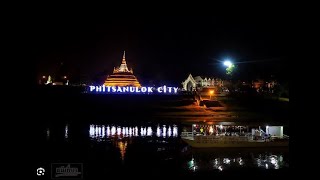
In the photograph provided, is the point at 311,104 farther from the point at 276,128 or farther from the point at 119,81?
the point at 119,81

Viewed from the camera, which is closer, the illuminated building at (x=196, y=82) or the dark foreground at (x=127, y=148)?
the dark foreground at (x=127, y=148)

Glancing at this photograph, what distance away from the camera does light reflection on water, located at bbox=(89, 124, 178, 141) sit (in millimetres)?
13267

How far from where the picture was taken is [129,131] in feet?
46.1

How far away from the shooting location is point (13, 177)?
399cm

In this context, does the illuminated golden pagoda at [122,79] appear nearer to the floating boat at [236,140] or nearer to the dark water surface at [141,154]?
the dark water surface at [141,154]

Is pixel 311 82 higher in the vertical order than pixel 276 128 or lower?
higher

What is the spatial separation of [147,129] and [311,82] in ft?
37.8

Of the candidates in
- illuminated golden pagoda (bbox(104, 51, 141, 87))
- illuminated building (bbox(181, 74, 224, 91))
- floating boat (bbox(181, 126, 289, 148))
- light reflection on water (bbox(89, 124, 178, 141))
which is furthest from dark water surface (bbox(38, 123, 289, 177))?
illuminated building (bbox(181, 74, 224, 91))

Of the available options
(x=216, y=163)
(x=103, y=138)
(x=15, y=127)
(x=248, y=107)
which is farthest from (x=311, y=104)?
(x=248, y=107)

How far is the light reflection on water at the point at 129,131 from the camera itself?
43.5 feet

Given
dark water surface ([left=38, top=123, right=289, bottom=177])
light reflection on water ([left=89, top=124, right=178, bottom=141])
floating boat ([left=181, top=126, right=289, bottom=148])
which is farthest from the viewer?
light reflection on water ([left=89, top=124, right=178, bottom=141])

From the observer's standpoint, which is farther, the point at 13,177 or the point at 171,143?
the point at 171,143

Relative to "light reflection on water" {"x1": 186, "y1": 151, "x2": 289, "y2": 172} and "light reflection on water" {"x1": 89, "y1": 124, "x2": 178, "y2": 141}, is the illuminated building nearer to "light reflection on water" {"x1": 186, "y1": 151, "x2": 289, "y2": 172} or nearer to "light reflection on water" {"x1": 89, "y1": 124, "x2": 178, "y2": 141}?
"light reflection on water" {"x1": 89, "y1": 124, "x2": 178, "y2": 141}

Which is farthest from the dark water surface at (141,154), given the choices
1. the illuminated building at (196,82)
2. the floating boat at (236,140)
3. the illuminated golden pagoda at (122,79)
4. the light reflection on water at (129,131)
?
the illuminated building at (196,82)
